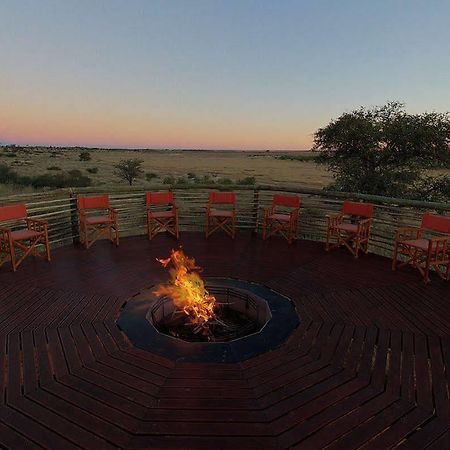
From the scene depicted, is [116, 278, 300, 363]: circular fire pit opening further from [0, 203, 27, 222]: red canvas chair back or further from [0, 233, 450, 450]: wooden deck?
[0, 203, 27, 222]: red canvas chair back

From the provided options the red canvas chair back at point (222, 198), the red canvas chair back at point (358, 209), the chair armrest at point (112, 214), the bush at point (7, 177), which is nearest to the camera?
the red canvas chair back at point (358, 209)

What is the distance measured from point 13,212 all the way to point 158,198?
261 cm

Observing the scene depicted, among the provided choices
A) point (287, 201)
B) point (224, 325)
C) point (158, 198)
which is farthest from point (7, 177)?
point (224, 325)

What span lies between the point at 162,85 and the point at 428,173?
11.9 metres

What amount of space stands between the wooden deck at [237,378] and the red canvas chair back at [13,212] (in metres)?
1.18

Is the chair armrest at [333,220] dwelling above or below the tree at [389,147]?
below

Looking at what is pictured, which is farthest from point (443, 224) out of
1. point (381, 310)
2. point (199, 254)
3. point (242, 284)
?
point (199, 254)

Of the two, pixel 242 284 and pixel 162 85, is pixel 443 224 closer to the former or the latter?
pixel 242 284

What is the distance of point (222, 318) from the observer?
163 inches

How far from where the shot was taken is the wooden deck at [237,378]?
2.02 meters

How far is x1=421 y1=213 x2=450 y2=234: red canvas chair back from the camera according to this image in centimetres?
482

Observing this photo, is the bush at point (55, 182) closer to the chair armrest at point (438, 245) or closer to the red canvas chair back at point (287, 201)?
the red canvas chair back at point (287, 201)

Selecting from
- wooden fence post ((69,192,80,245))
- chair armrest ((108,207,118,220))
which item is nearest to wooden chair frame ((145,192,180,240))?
chair armrest ((108,207,118,220))

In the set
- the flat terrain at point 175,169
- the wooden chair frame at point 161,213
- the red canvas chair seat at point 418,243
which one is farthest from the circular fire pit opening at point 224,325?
the flat terrain at point 175,169
